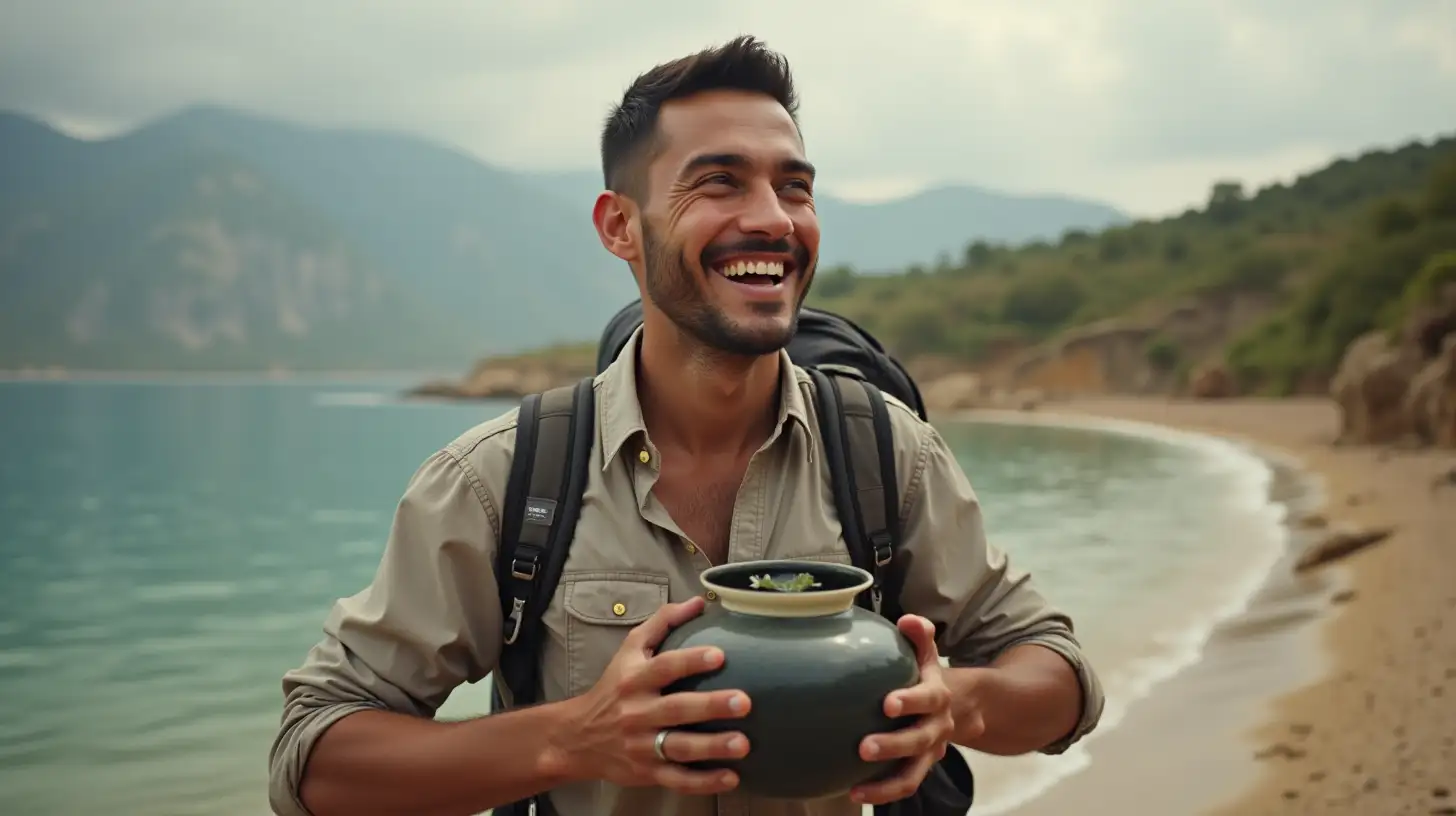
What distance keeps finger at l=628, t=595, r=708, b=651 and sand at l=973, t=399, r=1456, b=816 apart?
14.0 feet

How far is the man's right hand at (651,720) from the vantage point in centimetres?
177

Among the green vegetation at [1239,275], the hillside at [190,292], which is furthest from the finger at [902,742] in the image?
the hillside at [190,292]

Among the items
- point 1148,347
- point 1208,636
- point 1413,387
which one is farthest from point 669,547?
point 1148,347

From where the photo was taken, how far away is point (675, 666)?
1.80 m

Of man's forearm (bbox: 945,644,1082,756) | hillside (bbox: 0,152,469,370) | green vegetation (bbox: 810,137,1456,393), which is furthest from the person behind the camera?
hillside (bbox: 0,152,469,370)

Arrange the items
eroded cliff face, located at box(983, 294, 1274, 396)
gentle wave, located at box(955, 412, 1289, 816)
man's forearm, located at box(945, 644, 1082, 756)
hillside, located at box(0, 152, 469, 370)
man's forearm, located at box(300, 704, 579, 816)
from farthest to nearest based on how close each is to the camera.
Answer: hillside, located at box(0, 152, 469, 370) → eroded cliff face, located at box(983, 294, 1274, 396) → gentle wave, located at box(955, 412, 1289, 816) → man's forearm, located at box(945, 644, 1082, 756) → man's forearm, located at box(300, 704, 579, 816)

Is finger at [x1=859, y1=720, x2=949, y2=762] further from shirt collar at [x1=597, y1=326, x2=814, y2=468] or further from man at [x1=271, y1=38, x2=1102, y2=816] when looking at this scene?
shirt collar at [x1=597, y1=326, x2=814, y2=468]

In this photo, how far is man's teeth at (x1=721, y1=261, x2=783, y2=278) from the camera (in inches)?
93.1

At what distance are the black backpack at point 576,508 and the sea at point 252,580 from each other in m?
3.73

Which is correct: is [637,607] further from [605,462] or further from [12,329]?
[12,329]

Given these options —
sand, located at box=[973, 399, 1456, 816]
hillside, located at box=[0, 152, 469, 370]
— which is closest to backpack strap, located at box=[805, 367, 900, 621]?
sand, located at box=[973, 399, 1456, 816]

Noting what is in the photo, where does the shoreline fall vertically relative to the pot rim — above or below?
below

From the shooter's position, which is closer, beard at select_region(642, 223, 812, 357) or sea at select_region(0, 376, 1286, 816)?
beard at select_region(642, 223, 812, 357)

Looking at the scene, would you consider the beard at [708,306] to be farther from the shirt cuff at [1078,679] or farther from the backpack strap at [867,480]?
the shirt cuff at [1078,679]
